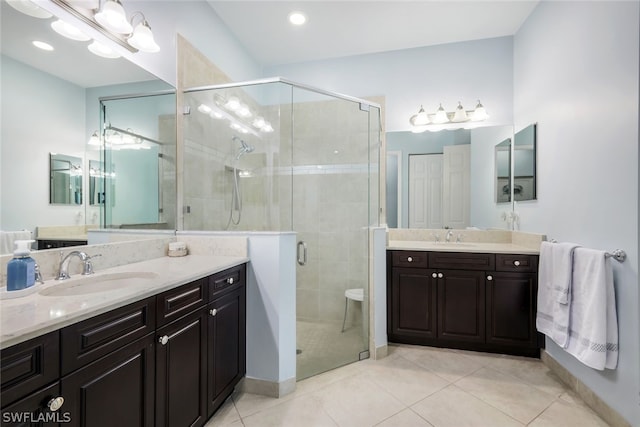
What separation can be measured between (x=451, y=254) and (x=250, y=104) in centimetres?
217

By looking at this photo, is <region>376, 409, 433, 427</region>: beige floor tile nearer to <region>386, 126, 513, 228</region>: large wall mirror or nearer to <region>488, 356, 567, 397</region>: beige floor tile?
<region>488, 356, 567, 397</region>: beige floor tile

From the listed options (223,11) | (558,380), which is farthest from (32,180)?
(558,380)

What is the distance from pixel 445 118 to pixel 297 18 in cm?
176

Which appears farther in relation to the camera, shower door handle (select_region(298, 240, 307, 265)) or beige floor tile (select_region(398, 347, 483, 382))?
shower door handle (select_region(298, 240, 307, 265))

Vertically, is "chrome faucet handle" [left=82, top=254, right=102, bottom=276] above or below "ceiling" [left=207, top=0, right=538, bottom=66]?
below

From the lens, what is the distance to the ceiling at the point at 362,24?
2.44m

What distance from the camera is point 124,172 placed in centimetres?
176

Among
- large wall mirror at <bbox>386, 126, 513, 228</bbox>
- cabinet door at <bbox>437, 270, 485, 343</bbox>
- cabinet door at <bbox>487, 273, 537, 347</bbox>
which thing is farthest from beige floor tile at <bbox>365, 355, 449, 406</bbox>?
large wall mirror at <bbox>386, 126, 513, 228</bbox>

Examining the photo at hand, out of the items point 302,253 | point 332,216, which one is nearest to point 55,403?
point 302,253

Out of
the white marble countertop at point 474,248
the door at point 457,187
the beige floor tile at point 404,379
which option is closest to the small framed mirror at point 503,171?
the door at point 457,187

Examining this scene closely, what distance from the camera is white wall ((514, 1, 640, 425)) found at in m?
1.51

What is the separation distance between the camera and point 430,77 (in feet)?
10.0

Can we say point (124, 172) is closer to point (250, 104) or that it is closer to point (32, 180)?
point (32, 180)

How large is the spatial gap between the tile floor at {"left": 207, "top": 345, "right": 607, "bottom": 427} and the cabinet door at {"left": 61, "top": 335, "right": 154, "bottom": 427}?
2.23 ft
